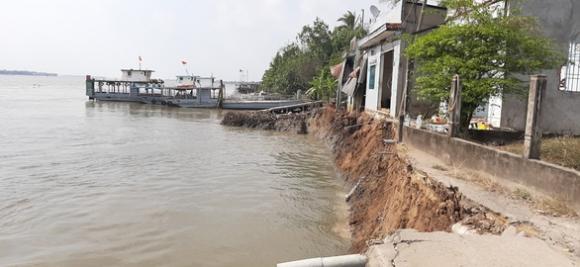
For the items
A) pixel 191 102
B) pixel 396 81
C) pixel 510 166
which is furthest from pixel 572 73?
pixel 191 102

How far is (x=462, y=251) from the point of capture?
476cm

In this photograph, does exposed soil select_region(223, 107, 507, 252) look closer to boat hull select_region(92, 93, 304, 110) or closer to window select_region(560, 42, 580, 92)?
window select_region(560, 42, 580, 92)

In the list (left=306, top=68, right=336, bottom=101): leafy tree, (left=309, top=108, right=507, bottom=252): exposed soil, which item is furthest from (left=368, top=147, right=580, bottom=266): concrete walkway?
(left=306, top=68, right=336, bottom=101): leafy tree

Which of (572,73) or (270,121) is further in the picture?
(270,121)

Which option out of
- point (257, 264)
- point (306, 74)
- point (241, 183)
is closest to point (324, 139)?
point (241, 183)

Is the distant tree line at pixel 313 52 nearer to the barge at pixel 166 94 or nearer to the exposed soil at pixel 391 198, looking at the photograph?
the barge at pixel 166 94

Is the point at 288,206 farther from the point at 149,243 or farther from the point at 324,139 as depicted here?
the point at 324,139

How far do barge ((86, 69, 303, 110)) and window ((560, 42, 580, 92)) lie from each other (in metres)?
32.8

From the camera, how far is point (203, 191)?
43.6ft

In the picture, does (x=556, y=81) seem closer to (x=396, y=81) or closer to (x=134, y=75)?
(x=396, y=81)

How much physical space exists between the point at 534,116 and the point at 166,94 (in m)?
50.7

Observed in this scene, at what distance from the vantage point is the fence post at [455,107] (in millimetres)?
9289

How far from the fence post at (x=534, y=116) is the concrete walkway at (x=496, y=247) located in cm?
115

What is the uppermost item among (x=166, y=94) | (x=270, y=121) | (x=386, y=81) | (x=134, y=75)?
(x=134, y=75)
